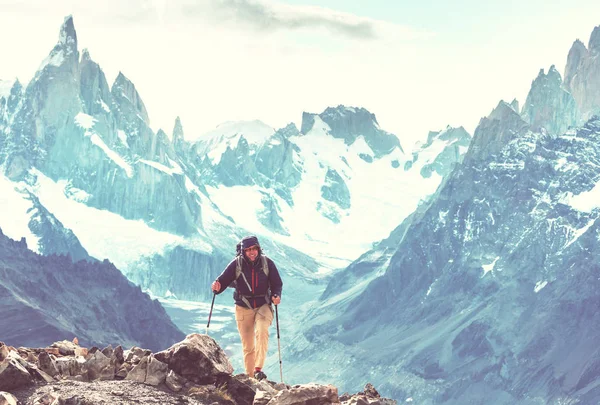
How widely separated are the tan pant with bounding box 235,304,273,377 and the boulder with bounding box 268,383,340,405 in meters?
7.67

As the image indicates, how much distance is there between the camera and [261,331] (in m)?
35.0

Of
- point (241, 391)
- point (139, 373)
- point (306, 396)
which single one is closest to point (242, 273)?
point (241, 391)

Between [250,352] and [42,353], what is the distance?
24.8 ft

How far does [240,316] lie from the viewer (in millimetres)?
35438

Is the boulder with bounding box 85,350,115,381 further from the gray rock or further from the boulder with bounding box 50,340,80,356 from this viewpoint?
the boulder with bounding box 50,340,80,356

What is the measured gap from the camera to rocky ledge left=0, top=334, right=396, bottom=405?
2648 centimetres

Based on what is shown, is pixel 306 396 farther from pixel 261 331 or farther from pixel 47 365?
pixel 261 331

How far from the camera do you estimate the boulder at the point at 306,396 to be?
2664 centimetres

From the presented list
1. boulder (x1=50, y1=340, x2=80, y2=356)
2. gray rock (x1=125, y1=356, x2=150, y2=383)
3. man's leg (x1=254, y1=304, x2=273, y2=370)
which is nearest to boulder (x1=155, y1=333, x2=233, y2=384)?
gray rock (x1=125, y1=356, x2=150, y2=383)

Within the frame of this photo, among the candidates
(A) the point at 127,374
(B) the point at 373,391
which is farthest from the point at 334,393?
(A) the point at 127,374

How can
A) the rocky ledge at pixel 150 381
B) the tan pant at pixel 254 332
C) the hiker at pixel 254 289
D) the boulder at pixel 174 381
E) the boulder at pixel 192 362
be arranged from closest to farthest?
the rocky ledge at pixel 150 381
the boulder at pixel 174 381
the boulder at pixel 192 362
the hiker at pixel 254 289
the tan pant at pixel 254 332

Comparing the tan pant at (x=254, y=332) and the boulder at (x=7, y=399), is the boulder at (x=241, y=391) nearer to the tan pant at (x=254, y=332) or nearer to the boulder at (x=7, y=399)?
the boulder at (x=7, y=399)

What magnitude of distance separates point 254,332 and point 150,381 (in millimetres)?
8162

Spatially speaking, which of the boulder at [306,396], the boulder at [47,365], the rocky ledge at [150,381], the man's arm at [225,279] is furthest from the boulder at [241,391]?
the man's arm at [225,279]
